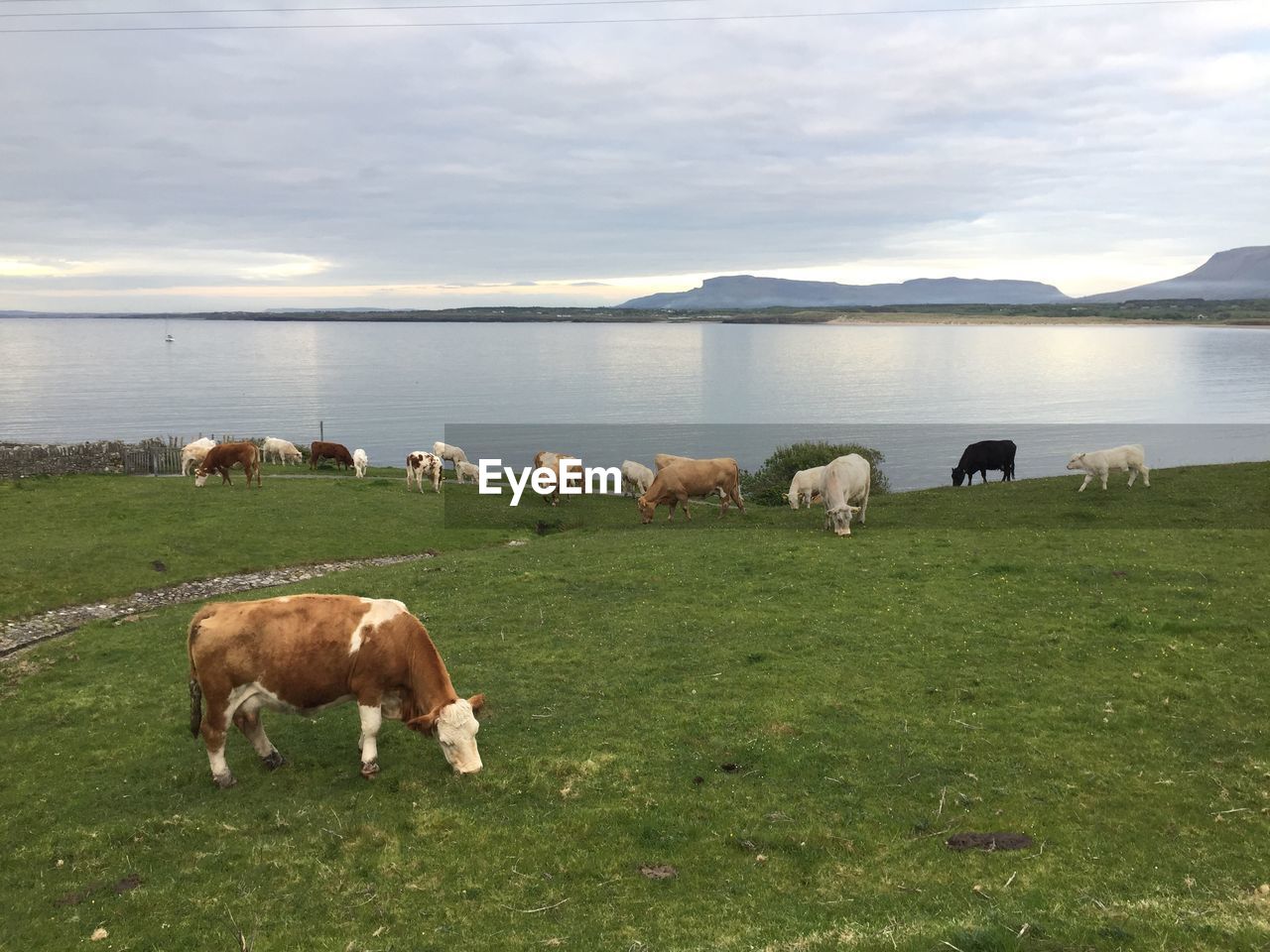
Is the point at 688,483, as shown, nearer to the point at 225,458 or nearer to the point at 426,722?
the point at 225,458

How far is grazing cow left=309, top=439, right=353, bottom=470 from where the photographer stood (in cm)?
5125

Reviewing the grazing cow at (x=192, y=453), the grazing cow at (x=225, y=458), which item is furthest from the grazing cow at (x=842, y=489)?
the grazing cow at (x=192, y=453)

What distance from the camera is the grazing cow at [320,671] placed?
32.5 feet

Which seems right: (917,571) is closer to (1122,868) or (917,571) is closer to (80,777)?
(1122,868)

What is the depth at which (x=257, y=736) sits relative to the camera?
10.5 meters

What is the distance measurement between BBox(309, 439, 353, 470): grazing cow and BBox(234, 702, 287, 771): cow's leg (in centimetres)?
4266

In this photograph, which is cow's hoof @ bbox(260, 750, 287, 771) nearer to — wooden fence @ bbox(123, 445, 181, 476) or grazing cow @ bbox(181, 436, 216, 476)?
grazing cow @ bbox(181, 436, 216, 476)

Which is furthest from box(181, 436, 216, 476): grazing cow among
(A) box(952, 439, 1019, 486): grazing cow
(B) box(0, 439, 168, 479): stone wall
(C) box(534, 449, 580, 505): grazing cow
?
(A) box(952, 439, 1019, 486): grazing cow

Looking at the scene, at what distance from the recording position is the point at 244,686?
9.99 meters

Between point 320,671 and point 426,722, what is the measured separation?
150cm

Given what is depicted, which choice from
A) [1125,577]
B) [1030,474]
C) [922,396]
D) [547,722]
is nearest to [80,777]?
[547,722]

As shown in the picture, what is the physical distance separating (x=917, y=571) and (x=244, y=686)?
15.3 metres

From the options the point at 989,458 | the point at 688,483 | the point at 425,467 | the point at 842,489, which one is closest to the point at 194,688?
the point at 842,489

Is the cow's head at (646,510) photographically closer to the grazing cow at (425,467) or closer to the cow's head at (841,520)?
the cow's head at (841,520)
